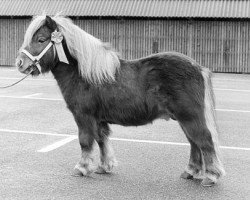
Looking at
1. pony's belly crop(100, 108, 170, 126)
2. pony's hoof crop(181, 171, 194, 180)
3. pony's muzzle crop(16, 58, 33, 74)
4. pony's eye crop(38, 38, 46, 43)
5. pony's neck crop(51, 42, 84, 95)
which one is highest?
pony's eye crop(38, 38, 46, 43)

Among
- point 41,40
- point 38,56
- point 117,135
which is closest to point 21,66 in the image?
point 38,56

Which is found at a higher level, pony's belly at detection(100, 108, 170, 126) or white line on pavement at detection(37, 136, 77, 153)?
pony's belly at detection(100, 108, 170, 126)

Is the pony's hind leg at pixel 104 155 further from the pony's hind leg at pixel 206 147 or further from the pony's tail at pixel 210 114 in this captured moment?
the pony's tail at pixel 210 114

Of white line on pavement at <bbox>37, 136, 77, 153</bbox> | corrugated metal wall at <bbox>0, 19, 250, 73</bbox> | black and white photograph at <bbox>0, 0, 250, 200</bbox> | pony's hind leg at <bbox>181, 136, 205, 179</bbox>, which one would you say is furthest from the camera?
corrugated metal wall at <bbox>0, 19, 250, 73</bbox>

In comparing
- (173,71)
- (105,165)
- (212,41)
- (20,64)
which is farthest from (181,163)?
(212,41)

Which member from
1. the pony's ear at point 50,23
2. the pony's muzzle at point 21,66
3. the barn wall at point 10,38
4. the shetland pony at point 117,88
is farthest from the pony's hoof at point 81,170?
the barn wall at point 10,38

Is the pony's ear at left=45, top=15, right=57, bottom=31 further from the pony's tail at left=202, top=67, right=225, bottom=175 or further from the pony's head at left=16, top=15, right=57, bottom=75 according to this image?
the pony's tail at left=202, top=67, right=225, bottom=175

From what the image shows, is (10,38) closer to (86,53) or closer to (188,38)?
(188,38)

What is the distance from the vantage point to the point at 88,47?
6238mm

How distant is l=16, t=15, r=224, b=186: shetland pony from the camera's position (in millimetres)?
5812

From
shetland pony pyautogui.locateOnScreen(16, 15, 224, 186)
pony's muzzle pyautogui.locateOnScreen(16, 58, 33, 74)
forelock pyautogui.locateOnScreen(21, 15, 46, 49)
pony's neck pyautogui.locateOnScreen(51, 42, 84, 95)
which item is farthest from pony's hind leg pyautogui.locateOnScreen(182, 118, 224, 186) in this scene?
forelock pyautogui.locateOnScreen(21, 15, 46, 49)

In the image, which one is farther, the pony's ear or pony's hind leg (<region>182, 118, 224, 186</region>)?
the pony's ear

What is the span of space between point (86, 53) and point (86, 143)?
108 centimetres

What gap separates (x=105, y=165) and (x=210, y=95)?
1.57 m
